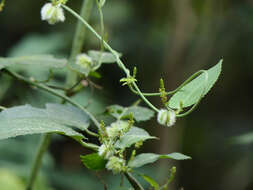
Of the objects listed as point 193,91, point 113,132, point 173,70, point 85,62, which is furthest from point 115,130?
point 173,70

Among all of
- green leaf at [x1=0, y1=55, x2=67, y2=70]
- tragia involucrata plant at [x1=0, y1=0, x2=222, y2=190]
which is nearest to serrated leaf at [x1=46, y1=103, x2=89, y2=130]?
tragia involucrata plant at [x1=0, y1=0, x2=222, y2=190]

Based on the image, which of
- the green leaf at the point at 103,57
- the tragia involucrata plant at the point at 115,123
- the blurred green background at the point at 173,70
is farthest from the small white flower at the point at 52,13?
the blurred green background at the point at 173,70

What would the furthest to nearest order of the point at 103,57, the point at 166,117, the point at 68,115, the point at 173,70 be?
the point at 173,70 → the point at 103,57 → the point at 68,115 → the point at 166,117

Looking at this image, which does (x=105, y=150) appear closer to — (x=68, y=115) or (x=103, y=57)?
(x=68, y=115)

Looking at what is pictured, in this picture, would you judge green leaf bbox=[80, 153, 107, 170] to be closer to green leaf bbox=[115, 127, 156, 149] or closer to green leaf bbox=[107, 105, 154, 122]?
green leaf bbox=[115, 127, 156, 149]

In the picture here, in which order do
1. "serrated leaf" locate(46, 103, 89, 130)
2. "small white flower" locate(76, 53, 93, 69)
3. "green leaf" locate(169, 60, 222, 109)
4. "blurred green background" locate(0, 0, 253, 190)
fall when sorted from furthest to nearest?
"blurred green background" locate(0, 0, 253, 190) < "small white flower" locate(76, 53, 93, 69) < "serrated leaf" locate(46, 103, 89, 130) < "green leaf" locate(169, 60, 222, 109)

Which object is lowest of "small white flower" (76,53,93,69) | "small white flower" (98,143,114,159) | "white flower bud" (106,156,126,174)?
"white flower bud" (106,156,126,174)
